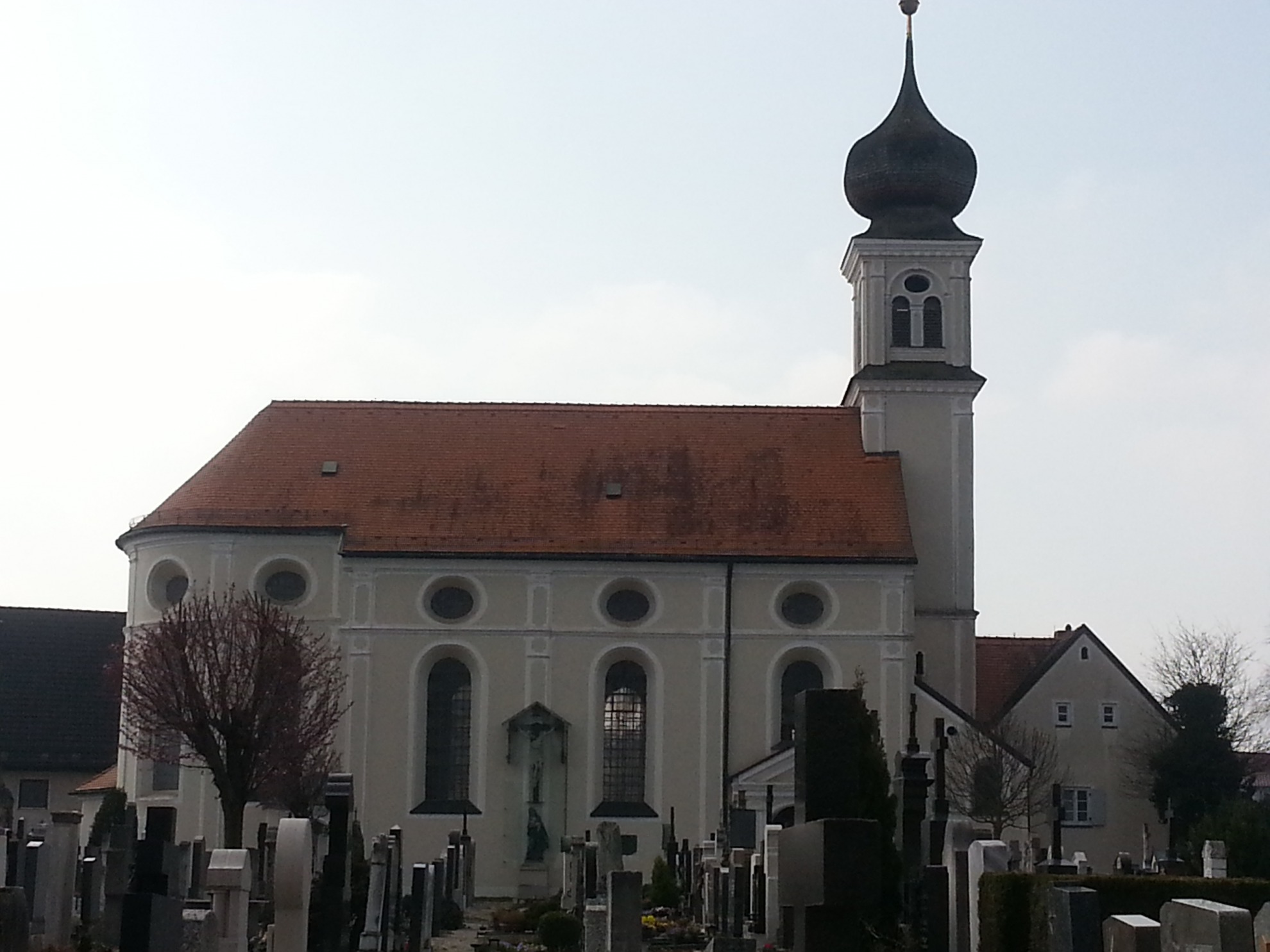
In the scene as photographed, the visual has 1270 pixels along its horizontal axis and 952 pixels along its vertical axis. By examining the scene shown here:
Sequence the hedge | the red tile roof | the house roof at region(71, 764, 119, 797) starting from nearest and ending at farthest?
1. the hedge
2. the house roof at region(71, 764, 119, 797)
3. the red tile roof

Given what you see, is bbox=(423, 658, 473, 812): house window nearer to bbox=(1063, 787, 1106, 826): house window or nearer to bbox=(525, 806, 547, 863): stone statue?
bbox=(525, 806, 547, 863): stone statue

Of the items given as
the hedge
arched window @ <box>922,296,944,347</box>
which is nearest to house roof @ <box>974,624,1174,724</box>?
arched window @ <box>922,296,944,347</box>

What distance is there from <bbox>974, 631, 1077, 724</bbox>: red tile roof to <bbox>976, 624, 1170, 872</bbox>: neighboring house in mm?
1275

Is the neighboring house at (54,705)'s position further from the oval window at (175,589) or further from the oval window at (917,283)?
the oval window at (917,283)

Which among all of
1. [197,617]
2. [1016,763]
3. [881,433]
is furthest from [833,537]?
[197,617]

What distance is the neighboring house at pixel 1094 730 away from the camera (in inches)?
1657

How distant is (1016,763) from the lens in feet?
131

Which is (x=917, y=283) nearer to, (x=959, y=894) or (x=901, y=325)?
(x=901, y=325)

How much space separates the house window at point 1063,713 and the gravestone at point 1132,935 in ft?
114

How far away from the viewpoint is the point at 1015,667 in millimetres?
47094

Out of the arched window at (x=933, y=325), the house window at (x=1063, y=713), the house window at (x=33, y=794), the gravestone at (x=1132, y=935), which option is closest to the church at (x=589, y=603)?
the arched window at (x=933, y=325)

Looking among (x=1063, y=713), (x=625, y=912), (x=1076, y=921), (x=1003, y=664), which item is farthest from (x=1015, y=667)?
(x=1076, y=921)

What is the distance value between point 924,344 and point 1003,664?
882 centimetres

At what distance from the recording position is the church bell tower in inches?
1677
